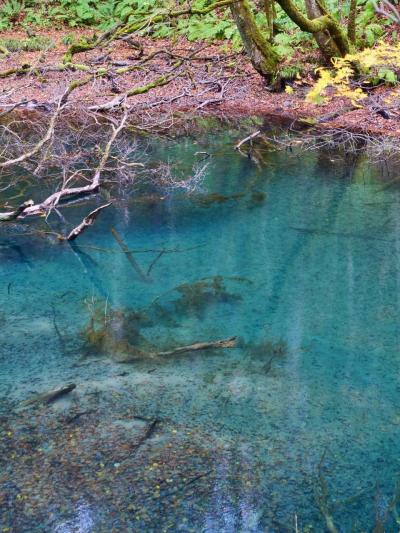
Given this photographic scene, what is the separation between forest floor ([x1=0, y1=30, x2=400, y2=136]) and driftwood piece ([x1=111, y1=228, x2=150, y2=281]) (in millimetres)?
4507

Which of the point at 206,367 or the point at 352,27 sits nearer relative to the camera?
the point at 206,367

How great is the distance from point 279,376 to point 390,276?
2349mm

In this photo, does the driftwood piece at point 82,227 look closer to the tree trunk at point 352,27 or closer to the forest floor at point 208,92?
the forest floor at point 208,92

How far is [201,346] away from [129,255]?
7.31ft

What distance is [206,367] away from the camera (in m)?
5.75

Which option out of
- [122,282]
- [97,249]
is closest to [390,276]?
[122,282]

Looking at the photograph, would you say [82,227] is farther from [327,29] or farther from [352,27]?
[352,27]

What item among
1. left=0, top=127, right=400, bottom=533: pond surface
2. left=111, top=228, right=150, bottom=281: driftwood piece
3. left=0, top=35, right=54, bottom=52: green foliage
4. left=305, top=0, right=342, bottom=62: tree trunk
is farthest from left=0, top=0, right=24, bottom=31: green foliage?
left=111, top=228, right=150, bottom=281: driftwood piece

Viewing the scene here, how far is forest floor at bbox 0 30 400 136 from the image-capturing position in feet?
41.7

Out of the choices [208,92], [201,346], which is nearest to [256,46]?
[208,92]

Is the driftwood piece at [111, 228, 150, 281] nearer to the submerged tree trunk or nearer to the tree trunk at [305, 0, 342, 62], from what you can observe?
the submerged tree trunk

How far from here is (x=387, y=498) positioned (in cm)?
430

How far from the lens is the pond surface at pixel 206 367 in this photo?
14.0ft

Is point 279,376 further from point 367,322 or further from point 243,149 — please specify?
point 243,149
